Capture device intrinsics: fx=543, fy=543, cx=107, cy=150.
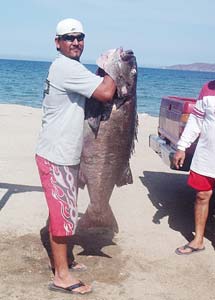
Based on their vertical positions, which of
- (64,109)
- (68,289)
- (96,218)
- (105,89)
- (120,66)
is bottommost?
(68,289)

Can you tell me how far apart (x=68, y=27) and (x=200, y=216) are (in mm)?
2477

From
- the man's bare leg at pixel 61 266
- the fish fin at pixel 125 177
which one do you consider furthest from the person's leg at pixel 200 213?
the man's bare leg at pixel 61 266

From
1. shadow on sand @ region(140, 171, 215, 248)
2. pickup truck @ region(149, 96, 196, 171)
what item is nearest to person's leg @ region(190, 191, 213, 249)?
shadow on sand @ region(140, 171, 215, 248)

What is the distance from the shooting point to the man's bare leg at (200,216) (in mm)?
5484

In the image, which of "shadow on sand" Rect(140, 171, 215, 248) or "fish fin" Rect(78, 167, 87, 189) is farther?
"shadow on sand" Rect(140, 171, 215, 248)

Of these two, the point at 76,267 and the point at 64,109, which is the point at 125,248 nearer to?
the point at 76,267

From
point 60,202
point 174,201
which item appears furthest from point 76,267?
point 174,201

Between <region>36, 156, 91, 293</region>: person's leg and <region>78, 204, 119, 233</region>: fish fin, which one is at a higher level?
<region>36, 156, 91, 293</region>: person's leg

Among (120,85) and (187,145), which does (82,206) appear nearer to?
(187,145)

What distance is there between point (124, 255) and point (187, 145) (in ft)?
4.21

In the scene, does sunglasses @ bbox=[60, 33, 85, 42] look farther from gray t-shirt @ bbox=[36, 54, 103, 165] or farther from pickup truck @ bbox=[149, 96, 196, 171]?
pickup truck @ bbox=[149, 96, 196, 171]

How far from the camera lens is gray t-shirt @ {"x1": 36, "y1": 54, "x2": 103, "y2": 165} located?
4156 mm

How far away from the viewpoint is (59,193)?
436 centimetres

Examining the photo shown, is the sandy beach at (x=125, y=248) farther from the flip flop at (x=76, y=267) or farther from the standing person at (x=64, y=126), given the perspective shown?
the standing person at (x=64, y=126)
